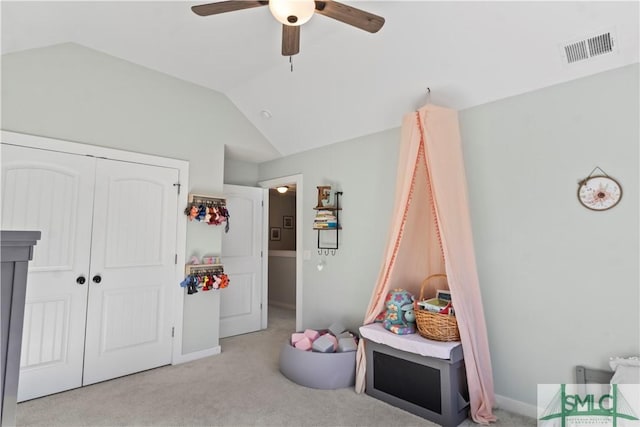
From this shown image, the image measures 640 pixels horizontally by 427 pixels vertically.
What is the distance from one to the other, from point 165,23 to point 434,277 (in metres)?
2.99

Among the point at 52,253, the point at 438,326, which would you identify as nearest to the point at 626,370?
the point at 438,326

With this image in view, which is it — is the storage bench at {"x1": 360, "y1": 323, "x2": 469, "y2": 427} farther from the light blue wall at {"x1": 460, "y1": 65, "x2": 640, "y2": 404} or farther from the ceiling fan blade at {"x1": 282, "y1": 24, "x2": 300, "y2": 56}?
the ceiling fan blade at {"x1": 282, "y1": 24, "x2": 300, "y2": 56}

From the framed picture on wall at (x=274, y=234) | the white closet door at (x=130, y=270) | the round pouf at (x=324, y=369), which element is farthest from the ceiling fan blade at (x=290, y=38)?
the framed picture on wall at (x=274, y=234)

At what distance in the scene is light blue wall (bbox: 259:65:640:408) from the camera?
2.23 m

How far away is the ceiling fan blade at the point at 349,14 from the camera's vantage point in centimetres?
181

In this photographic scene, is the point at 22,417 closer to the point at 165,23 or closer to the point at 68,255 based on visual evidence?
the point at 68,255

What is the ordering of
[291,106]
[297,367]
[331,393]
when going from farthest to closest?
[291,106] < [297,367] < [331,393]

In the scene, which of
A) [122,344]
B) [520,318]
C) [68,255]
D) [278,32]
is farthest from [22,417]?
[520,318]

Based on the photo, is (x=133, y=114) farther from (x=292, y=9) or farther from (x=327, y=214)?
(x=292, y=9)

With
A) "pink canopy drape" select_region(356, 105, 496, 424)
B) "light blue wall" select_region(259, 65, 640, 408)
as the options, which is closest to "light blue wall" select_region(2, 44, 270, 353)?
"pink canopy drape" select_region(356, 105, 496, 424)

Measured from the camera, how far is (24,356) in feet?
9.04

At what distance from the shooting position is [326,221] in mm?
3914

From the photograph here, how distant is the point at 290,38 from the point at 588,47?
193 cm

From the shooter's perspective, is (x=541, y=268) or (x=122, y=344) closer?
(x=541, y=268)
